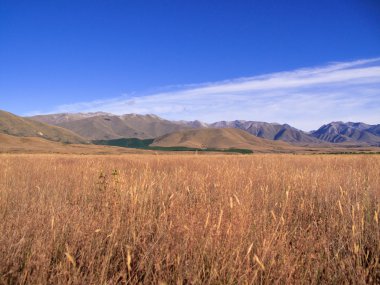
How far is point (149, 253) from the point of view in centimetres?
301

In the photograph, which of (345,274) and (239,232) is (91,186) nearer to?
(239,232)

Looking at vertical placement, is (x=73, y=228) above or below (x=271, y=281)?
above

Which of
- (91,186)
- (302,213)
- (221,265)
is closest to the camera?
(221,265)

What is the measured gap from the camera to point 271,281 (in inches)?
113

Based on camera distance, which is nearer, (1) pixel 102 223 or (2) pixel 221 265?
(2) pixel 221 265

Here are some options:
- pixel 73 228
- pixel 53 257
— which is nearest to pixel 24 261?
pixel 53 257

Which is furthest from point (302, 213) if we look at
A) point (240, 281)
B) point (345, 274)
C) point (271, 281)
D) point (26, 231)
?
point (26, 231)

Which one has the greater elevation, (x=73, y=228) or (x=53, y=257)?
(x=73, y=228)

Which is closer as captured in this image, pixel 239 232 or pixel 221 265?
pixel 221 265

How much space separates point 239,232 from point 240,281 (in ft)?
2.18

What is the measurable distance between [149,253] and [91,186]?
162 inches

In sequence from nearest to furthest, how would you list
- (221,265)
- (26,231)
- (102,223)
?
1. (221,265)
2. (26,231)
3. (102,223)

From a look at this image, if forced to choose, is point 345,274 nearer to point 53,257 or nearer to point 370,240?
point 370,240

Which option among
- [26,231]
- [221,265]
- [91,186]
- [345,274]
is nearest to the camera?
[221,265]
